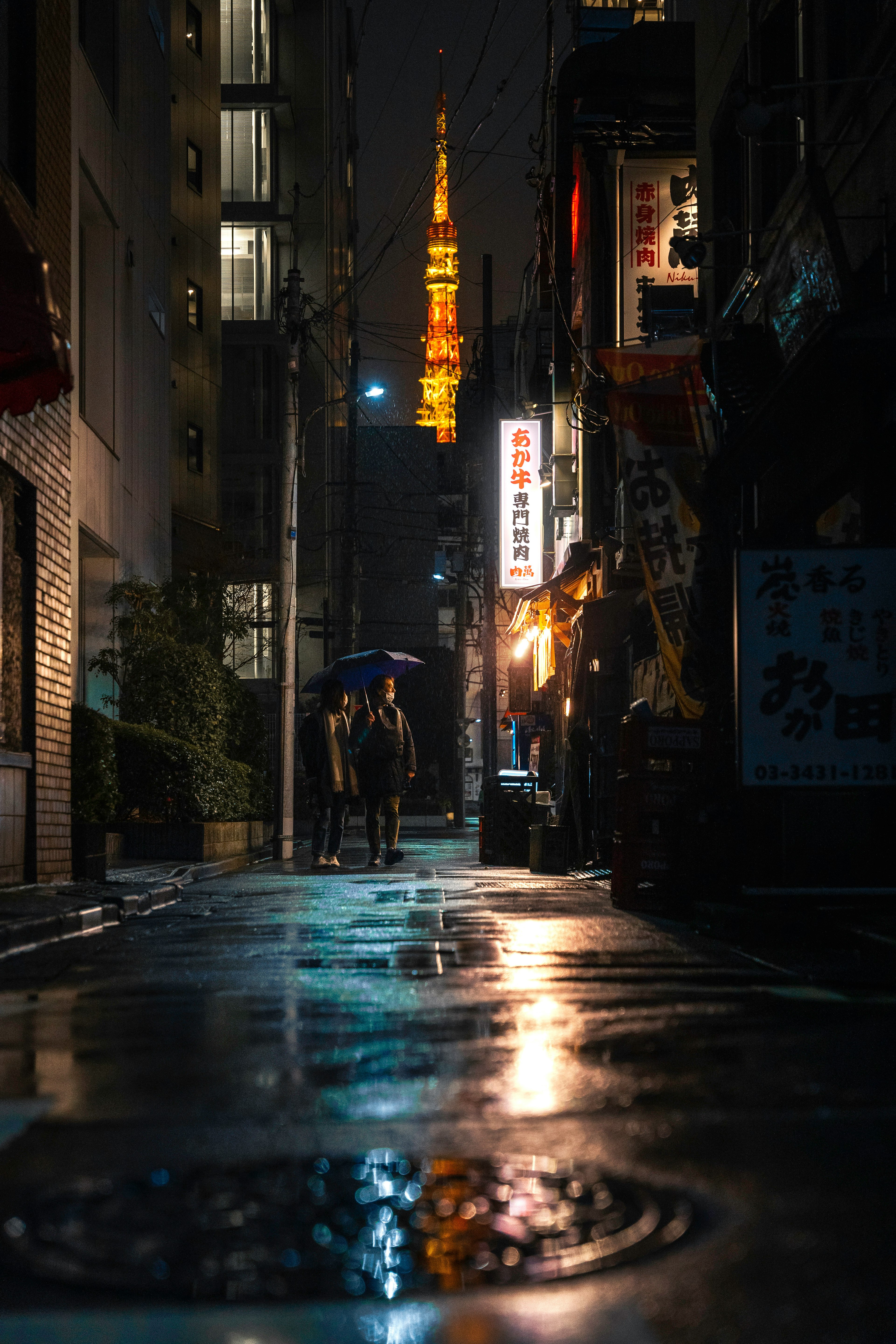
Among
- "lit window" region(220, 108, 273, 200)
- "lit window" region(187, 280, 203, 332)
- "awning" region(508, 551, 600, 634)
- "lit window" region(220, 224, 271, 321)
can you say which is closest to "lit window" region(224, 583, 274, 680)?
"lit window" region(187, 280, 203, 332)

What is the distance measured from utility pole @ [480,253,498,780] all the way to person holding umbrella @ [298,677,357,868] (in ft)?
38.8

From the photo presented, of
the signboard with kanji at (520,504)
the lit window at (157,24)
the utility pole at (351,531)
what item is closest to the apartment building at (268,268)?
the utility pole at (351,531)

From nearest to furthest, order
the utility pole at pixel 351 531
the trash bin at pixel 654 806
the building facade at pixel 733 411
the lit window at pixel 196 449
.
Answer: the building facade at pixel 733 411 < the trash bin at pixel 654 806 < the lit window at pixel 196 449 < the utility pole at pixel 351 531

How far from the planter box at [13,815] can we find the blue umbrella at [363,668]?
9623 millimetres

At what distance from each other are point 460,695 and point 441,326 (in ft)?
271

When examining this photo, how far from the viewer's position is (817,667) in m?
9.84

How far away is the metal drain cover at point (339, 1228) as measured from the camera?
8.48 feet

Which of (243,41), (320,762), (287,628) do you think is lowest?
(320,762)

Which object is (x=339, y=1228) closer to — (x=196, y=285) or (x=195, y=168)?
(x=196, y=285)

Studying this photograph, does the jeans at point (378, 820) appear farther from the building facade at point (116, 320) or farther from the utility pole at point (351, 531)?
the utility pole at point (351, 531)

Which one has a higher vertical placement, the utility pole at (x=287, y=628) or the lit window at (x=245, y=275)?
the lit window at (x=245, y=275)

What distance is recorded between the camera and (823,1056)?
16.0 feet

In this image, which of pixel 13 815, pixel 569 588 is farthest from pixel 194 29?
pixel 13 815

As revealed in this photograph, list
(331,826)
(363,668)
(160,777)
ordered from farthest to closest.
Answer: (363,668), (160,777), (331,826)
